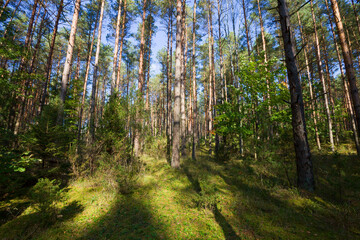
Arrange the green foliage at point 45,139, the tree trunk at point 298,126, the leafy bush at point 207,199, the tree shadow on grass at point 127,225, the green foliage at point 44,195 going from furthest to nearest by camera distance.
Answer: the green foliage at point 45,139 → the tree trunk at point 298,126 → the leafy bush at point 207,199 → the green foliage at point 44,195 → the tree shadow on grass at point 127,225

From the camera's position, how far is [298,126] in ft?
15.5

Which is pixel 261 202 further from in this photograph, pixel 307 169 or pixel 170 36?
pixel 170 36

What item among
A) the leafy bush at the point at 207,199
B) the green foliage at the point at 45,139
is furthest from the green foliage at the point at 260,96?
the green foliage at the point at 45,139

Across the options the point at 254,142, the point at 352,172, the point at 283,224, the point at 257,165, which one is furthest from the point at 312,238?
the point at 352,172

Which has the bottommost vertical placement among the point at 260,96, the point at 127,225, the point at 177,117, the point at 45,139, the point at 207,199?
the point at 127,225

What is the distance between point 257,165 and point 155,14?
1711 cm

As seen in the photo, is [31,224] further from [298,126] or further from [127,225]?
[298,126]

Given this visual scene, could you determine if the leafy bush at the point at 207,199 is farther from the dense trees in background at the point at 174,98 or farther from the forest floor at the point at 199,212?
the dense trees in background at the point at 174,98

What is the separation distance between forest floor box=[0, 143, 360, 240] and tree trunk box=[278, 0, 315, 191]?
490mm

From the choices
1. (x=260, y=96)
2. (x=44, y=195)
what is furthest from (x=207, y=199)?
(x=260, y=96)

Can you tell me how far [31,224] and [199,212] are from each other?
4193mm

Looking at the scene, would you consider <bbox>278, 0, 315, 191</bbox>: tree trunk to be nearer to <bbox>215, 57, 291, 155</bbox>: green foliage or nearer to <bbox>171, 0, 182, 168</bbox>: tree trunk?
<bbox>215, 57, 291, 155</bbox>: green foliage

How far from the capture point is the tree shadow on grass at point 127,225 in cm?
303

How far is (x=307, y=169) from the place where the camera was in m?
4.55
